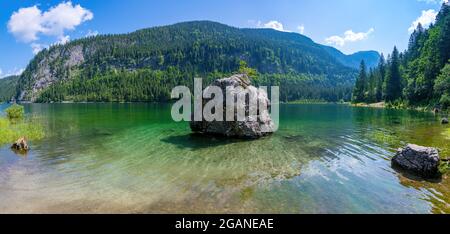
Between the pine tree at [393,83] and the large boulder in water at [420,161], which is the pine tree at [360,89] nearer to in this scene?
the pine tree at [393,83]

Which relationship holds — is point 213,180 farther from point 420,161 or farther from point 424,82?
point 424,82

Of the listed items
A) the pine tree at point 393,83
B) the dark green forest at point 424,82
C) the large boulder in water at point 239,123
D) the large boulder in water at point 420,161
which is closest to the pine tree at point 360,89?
the dark green forest at point 424,82

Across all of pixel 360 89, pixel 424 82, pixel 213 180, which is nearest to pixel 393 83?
pixel 424 82

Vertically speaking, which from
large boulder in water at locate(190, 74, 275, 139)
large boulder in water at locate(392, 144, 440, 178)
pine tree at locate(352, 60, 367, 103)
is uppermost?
pine tree at locate(352, 60, 367, 103)

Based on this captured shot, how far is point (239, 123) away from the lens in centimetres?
3469

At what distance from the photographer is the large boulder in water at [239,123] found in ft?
115

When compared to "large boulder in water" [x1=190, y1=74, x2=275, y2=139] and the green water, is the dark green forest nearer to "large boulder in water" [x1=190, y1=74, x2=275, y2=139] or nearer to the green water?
"large boulder in water" [x1=190, y1=74, x2=275, y2=139]

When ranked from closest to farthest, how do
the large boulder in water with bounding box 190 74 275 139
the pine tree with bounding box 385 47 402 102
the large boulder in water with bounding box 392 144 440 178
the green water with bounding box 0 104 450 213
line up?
1. the green water with bounding box 0 104 450 213
2. the large boulder in water with bounding box 392 144 440 178
3. the large boulder in water with bounding box 190 74 275 139
4. the pine tree with bounding box 385 47 402 102

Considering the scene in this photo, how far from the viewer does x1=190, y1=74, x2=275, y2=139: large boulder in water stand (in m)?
34.9

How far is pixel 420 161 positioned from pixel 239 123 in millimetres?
19411

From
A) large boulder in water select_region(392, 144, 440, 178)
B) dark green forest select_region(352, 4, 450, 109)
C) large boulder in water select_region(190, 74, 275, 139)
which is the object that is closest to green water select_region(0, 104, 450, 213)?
large boulder in water select_region(392, 144, 440, 178)

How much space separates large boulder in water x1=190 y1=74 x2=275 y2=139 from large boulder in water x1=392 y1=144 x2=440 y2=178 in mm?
17274

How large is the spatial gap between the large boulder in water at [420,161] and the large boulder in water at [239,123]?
56.7 feet
